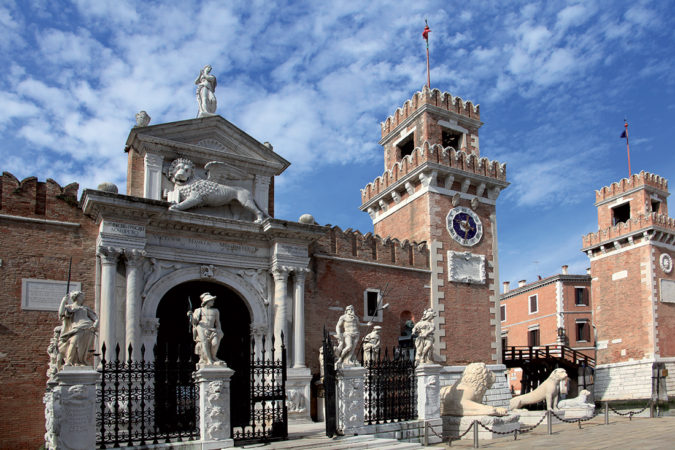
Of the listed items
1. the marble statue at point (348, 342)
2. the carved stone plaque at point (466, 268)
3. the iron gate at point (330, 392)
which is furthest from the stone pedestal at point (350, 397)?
the carved stone plaque at point (466, 268)

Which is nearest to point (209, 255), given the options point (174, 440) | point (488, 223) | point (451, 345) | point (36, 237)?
point (36, 237)

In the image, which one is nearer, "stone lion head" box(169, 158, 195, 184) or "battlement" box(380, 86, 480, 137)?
"stone lion head" box(169, 158, 195, 184)

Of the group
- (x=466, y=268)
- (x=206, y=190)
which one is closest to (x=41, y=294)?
(x=206, y=190)

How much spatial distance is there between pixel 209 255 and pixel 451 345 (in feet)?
28.6

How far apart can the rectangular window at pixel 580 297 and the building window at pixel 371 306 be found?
70.3 ft

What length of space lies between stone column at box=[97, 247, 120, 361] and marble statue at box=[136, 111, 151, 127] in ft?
12.5

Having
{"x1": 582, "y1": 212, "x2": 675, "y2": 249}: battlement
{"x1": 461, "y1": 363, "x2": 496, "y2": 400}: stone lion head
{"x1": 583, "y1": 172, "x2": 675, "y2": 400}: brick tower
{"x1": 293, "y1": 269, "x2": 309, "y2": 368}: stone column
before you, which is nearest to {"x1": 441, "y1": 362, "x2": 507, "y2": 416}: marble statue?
{"x1": 461, "y1": 363, "x2": 496, "y2": 400}: stone lion head

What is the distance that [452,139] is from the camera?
84.0 ft

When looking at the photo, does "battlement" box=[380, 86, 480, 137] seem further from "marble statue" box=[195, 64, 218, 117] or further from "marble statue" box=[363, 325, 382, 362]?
"marble statue" box=[363, 325, 382, 362]

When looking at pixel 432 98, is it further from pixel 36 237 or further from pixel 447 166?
pixel 36 237

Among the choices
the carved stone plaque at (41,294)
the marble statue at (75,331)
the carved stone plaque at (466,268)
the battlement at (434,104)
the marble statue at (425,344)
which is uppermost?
the battlement at (434,104)

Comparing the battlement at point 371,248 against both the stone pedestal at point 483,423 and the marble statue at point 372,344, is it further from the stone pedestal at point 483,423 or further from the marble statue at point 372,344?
the stone pedestal at point 483,423

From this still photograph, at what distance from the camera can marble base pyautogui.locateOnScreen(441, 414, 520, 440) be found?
15.8 m

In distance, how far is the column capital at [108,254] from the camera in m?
15.9
